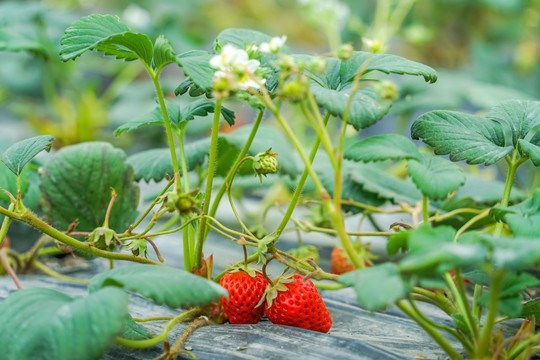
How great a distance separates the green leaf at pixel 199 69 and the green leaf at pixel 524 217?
326 mm

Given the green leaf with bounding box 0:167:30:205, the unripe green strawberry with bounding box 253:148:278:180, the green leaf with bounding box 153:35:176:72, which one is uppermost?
the green leaf with bounding box 153:35:176:72

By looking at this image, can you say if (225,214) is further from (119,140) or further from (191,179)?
(119,140)

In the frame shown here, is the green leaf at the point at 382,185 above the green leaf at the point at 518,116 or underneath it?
underneath

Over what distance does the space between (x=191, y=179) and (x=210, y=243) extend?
0.46 ft

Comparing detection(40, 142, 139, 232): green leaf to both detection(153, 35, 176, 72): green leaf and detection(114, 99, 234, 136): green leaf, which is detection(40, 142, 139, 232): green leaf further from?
detection(153, 35, 176, 72): green leaf

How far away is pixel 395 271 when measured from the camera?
0.44 m

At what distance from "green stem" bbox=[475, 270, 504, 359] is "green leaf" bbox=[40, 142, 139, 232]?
1.65 feet

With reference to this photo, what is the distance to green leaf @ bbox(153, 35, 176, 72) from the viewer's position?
1.83 ft

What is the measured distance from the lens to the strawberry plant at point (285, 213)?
44 cm

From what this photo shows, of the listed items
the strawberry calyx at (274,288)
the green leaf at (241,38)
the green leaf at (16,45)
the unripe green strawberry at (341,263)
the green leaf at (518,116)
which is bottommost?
the strawberry calyx at (274,288)

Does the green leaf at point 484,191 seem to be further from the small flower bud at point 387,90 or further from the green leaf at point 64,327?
the green leaf at point 64,327

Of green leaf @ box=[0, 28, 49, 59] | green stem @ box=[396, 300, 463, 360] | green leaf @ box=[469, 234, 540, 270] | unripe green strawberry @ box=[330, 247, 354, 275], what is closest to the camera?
green leaf @ box=[469, 234, 540, 270]

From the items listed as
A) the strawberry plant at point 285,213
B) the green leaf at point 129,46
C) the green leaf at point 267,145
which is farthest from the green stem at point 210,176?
the green leaf at point 267,145

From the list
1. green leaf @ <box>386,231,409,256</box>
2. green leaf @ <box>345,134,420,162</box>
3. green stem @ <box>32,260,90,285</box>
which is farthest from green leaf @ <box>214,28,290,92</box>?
green stem @ <box>32,260,90,285</box>
